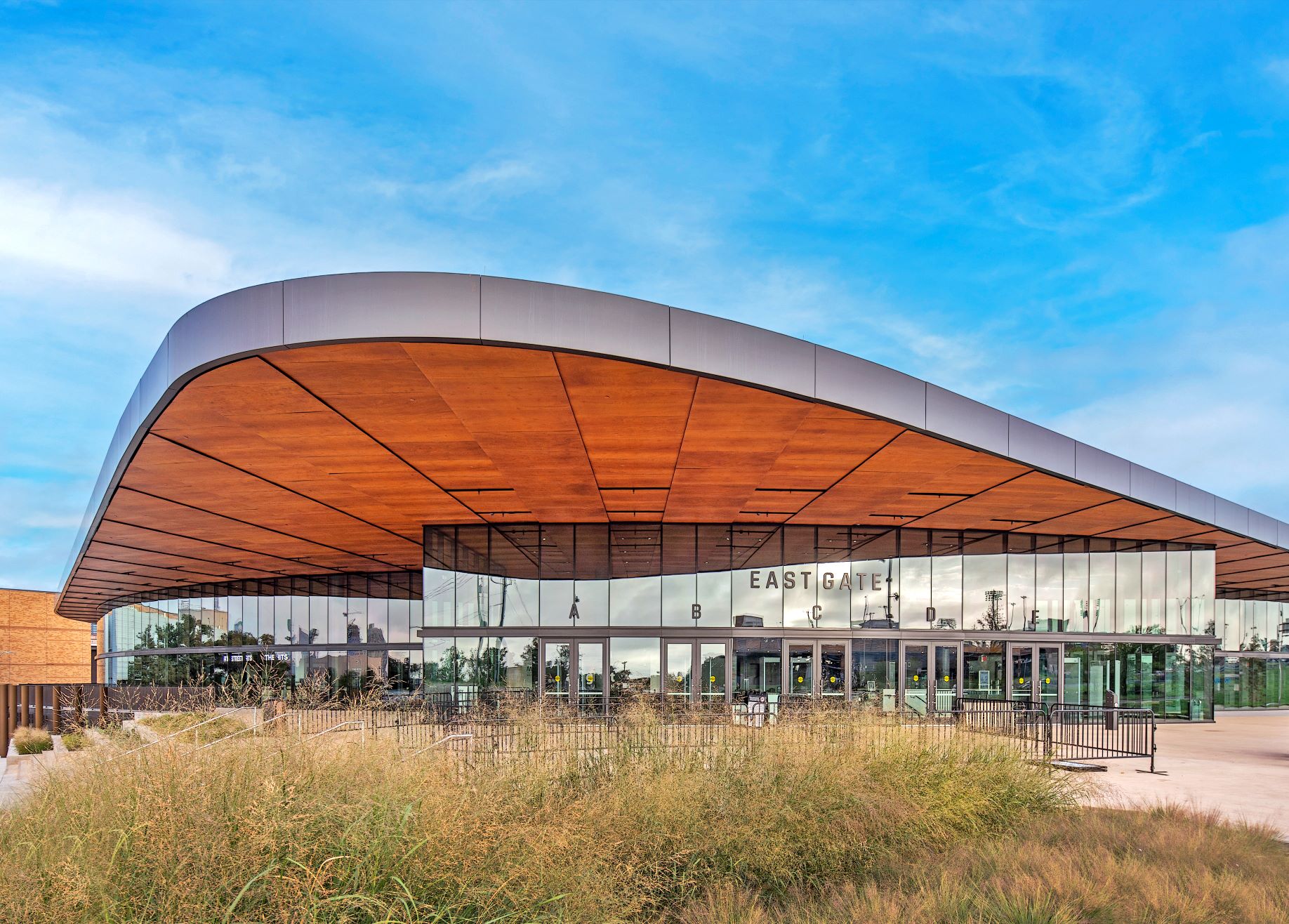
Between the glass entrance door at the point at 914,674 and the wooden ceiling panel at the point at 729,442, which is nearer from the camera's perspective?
the wooden ceiling panel at the point at 729,442

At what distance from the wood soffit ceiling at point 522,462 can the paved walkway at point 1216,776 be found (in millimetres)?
4818

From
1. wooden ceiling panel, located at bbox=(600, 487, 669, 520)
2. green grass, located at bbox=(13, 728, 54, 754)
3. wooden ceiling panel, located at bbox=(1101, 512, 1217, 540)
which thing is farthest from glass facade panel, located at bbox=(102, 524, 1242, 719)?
green grass, located at bbox=(13, 728, 54, 754)

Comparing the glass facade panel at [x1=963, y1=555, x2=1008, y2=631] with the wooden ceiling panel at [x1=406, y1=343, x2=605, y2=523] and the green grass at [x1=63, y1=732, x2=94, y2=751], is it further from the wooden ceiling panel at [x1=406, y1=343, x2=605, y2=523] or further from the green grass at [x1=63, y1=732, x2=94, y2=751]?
the green grass at [x1=63, y1=732, x2=94, y2=751]

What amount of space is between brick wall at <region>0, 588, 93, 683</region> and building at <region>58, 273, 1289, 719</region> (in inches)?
1191

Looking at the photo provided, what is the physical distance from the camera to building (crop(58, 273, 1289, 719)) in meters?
9.98

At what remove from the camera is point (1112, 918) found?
6078 millimetres

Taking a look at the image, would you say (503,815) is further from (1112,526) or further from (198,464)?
(1112,526)

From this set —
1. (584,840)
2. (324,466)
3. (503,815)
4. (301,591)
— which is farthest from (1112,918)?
(301,591)

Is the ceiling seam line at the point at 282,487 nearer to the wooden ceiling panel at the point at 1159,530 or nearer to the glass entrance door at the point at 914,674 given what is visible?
the glass entrance door at the point at 914,674

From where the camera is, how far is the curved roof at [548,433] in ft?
30.9

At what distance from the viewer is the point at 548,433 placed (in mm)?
13305

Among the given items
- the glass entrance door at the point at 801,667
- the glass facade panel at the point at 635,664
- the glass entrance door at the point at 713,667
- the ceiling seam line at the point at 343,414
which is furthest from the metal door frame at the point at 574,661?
the ceiling seam line at the point at 343,414

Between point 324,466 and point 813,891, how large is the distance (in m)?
11.1

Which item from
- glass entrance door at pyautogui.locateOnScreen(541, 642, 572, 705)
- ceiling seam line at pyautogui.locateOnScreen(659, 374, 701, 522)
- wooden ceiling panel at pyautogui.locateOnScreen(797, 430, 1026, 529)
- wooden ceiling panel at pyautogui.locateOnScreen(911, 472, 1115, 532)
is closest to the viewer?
ceiling seam line at pyautogui.locateOnScreen(659, 374, 701, 522)
